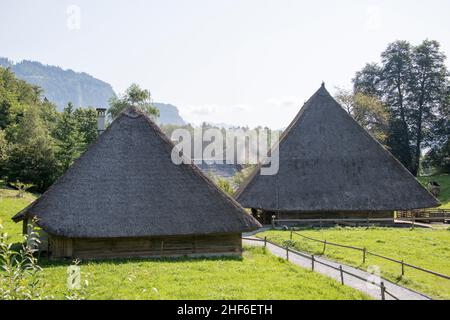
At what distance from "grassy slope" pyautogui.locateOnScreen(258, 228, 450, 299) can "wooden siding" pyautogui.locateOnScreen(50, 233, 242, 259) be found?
4335mm

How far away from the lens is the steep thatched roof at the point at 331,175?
102ft

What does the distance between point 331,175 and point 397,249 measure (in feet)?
37.5

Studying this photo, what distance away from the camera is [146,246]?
63.8 feet

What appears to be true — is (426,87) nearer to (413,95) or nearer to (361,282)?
(413,95)

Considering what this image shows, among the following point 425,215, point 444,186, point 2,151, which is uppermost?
point 2,151

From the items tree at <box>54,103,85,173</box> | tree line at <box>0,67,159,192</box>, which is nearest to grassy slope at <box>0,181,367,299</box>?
tree line at <box>0,67,159,192</box>

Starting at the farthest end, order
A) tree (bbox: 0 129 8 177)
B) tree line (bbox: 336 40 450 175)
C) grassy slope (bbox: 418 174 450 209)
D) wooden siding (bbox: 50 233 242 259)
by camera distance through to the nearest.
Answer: tree line (bbox: 336 40 450 175) < grassy slope (bbox: 418 174 450 209) < tree (bbox: 0 129 8 177) < wooden siding (bbox: 50 233 242 259)

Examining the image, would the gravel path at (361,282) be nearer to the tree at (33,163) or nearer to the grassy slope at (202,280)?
the grassy slope at (202,280)

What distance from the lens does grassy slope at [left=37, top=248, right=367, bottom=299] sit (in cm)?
1259

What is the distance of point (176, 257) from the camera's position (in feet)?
63.6

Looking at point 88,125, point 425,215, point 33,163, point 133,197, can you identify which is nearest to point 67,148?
point 33,163

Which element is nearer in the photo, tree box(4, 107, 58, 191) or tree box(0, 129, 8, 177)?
tree box(0, 129, 8, 177)

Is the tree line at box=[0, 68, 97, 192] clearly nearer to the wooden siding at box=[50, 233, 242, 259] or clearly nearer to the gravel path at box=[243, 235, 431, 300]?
the wooden siding at box=[50, 233, 242, 259]
